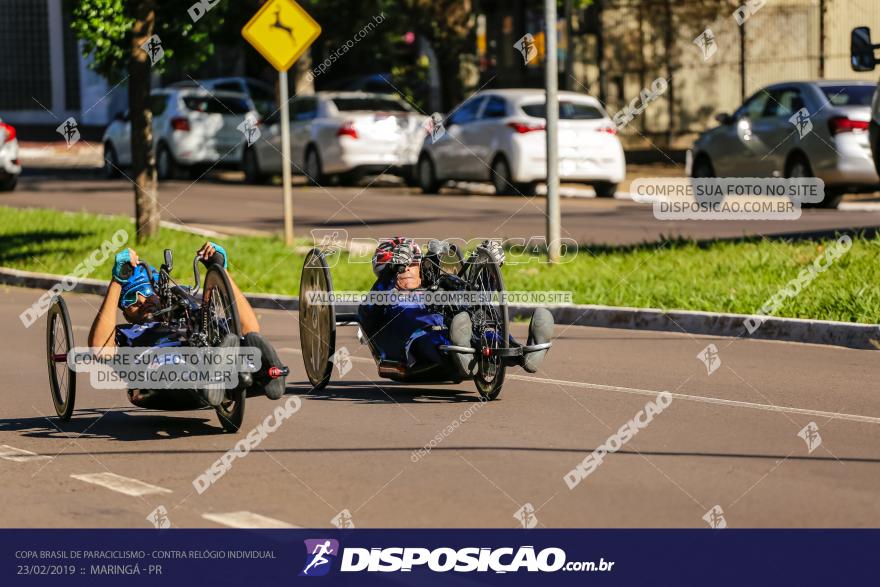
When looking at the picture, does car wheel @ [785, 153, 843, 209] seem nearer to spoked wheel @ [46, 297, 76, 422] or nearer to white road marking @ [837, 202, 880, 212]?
white road marking @ [837, 202, 880, 212]

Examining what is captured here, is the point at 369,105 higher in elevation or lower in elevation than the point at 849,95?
lower

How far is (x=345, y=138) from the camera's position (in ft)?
99.9

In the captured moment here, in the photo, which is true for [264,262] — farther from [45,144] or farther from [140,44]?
[45,144]

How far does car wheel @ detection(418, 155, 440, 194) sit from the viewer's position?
29750mm

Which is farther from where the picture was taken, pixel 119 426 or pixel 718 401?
pixel 718 401

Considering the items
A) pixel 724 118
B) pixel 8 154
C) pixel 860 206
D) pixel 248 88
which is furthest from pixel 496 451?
pixel 248 88

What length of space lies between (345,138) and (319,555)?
2424cm

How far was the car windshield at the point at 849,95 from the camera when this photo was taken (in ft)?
77.9

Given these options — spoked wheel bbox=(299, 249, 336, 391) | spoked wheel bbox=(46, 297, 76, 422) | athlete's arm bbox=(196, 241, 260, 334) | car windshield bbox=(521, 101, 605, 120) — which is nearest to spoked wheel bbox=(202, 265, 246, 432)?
athlete's arm bbox=(196, 241, 260, 334)

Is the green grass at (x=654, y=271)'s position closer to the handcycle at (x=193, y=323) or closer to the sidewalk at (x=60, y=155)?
the handcycle at (x=193, y=323)

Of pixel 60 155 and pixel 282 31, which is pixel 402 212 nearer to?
pixel 282 31

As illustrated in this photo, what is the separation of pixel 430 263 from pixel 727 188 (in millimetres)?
15770

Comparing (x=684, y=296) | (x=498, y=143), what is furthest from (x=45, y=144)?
(x=684, y=296)

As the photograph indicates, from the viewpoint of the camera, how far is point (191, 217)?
25.2 m
